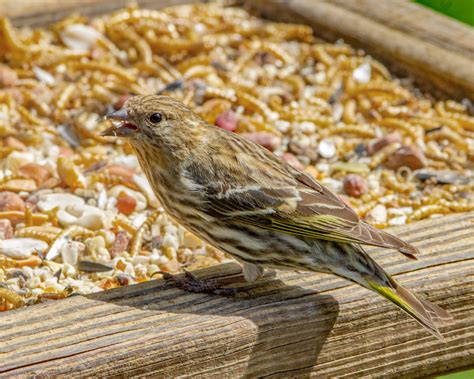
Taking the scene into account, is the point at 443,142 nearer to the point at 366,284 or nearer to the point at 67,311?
the point at 366,284

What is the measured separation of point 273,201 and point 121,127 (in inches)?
26.5

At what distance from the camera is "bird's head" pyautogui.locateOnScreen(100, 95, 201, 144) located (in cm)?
382

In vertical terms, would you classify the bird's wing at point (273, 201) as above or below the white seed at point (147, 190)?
above

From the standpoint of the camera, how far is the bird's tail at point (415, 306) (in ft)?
11.1

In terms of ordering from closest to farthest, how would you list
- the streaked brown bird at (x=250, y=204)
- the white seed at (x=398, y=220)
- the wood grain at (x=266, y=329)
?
the wood grain at (x=266, y=329), the streaked brown bird at (x=250, y=204), the white seed at (x=398, y=220)

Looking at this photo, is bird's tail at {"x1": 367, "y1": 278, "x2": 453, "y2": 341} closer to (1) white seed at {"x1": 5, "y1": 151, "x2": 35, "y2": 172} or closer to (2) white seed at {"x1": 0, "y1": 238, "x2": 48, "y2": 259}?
(2) white seed at {"x1": 0, "y1": 238, "x2": 48, "y2": 259}

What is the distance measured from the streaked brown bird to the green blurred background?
13.4ft

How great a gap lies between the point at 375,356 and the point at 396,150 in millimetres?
1896

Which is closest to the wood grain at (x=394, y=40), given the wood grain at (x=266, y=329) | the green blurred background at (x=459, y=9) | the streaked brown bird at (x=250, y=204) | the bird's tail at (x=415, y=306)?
the green blurred background at (x=459, y=9)

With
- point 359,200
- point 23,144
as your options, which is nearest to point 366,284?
point 359,200

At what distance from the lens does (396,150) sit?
206 inches

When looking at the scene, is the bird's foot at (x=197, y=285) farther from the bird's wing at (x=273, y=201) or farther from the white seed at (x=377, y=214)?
the white seed at (x=377, y=214)

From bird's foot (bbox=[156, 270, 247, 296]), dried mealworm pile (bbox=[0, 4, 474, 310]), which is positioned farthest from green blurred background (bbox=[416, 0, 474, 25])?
bird's foot (bbox=[156, 270, 247, 296])

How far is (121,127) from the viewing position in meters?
3.84
